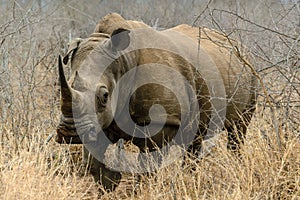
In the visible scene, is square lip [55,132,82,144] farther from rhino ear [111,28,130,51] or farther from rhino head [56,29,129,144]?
rhino ear [111,28,130,51]

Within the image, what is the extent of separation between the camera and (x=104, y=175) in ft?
14.7

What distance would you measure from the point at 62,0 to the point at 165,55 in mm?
8092

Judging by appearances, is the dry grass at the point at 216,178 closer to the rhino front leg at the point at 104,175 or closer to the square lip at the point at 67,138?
the square lip at the point at 67,138

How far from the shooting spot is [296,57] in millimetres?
3904

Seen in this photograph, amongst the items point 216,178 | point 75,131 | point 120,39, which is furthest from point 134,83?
point 216,178

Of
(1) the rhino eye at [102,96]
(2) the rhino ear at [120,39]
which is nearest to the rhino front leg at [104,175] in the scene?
(1) the rhino eye at [102,96]

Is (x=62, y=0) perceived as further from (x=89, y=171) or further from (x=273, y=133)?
(x=273, y=133)

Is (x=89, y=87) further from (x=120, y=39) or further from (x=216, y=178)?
(x=216, y=178)

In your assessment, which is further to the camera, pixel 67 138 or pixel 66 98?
pixel 67 138

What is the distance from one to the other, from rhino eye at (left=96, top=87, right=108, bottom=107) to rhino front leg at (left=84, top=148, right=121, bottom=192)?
79 centimetres

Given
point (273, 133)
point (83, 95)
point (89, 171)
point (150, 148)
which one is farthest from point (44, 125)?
point (273, 133)

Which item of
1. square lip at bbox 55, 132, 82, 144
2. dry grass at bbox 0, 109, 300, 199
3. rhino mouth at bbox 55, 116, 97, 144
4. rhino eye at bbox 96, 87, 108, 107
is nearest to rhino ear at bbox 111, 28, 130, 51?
rhino eye at bbox 96, 87, 108, 107

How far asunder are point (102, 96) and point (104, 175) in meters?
0.90

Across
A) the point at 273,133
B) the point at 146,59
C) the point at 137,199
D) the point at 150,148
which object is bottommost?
the point at 137,199
